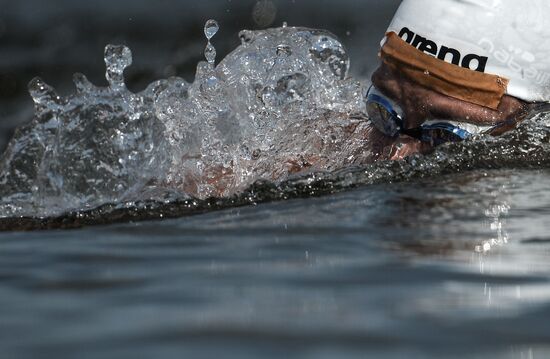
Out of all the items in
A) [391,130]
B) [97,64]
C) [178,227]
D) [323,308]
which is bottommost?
[323,308]

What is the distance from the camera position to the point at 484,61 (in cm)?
505

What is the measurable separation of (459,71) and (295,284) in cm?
253

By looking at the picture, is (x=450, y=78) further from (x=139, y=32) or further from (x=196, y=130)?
(x=139, y=32)

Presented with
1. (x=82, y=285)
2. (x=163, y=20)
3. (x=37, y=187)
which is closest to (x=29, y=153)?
(x=37, y=187)

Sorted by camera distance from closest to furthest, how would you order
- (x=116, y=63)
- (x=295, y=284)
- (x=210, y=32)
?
(x=295, y=284)
(x=116, y=63)
(x=210, y=32)

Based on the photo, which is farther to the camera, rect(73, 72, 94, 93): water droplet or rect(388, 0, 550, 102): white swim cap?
rect(73, 72, 94, 93): water droplet

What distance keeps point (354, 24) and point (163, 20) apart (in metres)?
1.69

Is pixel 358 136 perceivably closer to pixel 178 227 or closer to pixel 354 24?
pixel 178 227

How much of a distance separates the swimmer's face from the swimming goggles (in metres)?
0.02

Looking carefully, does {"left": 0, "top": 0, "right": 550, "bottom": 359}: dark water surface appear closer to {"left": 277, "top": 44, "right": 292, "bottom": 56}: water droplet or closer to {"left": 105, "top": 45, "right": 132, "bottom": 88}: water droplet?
{"left": 105, "top": 45, "right": 132, "bottom": 88}: water droplet

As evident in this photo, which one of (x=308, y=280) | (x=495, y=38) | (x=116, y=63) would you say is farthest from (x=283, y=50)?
(x=308, y=280)

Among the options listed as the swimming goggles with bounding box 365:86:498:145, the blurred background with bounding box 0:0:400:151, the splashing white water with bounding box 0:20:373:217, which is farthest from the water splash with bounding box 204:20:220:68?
the blurred background with bounding box 0:0:400:151

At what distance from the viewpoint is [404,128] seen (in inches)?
204

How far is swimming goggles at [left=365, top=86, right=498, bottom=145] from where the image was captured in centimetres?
508
